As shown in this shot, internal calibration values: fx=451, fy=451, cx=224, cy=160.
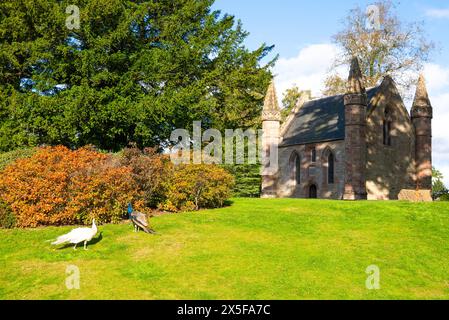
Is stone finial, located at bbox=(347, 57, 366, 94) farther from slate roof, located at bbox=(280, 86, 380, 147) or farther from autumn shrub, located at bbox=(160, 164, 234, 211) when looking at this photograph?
autumn shrub, located at bbox=(160, 164, 234, 211)

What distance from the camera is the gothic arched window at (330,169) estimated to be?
1587 inches

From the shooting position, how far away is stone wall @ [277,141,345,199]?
39284mm

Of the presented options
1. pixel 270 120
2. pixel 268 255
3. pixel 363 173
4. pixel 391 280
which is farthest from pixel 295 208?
pixel 270 120

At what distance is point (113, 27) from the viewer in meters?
33.1

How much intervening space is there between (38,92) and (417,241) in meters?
26.1

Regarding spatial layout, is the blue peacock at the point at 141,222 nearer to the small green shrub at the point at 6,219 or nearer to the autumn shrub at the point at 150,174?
the autumn shrub at the point at 150,174

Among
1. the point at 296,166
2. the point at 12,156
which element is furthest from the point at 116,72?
the point at 296,166

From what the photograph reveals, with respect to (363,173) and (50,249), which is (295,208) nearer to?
(50,249)

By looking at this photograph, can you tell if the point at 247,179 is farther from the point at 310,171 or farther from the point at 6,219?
the point at 6,219

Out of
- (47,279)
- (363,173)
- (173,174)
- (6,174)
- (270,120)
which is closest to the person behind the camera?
(47,279)

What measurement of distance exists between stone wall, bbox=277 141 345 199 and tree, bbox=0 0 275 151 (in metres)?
9.20

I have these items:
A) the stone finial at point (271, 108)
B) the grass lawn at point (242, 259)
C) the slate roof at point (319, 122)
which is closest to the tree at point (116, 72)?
the stone finial at point (271, 108)

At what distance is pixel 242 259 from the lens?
Result: 1391cm

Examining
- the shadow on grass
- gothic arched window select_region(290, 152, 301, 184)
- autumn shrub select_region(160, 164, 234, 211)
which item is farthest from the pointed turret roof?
the shadow on grass
